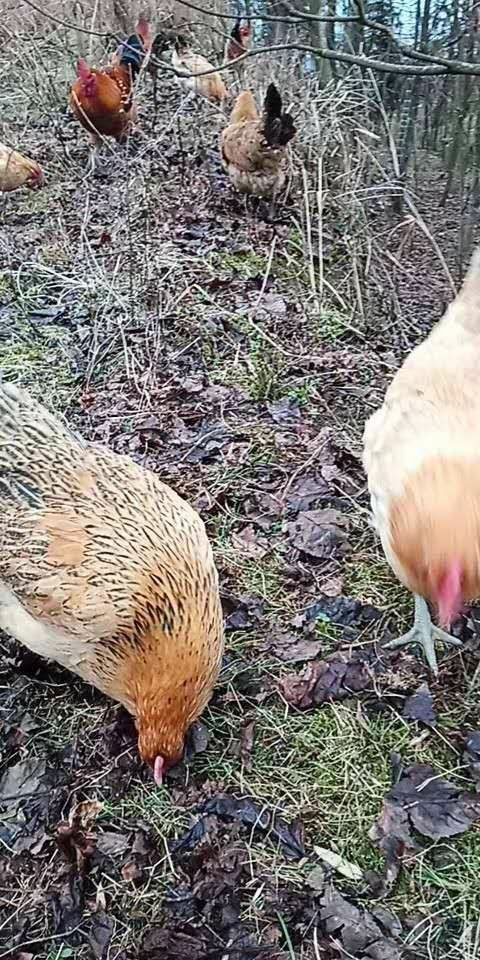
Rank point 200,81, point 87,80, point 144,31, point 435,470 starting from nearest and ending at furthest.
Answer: point 435,470
point 87,80
point 200,81
point 144,31

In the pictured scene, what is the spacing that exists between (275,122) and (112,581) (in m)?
4.14

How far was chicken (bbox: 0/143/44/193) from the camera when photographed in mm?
6160

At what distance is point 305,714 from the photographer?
2604mm

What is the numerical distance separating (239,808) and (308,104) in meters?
4.36

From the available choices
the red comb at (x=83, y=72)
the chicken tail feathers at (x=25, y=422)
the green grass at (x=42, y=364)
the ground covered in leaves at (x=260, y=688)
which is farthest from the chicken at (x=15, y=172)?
the chicken tail feathers at (x=25, y=422)

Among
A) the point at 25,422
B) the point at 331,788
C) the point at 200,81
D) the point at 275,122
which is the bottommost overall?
the point at 331,788

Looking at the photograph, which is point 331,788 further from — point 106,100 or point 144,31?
point 144,31

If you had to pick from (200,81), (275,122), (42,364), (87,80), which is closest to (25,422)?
(42,364)

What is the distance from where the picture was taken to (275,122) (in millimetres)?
5371

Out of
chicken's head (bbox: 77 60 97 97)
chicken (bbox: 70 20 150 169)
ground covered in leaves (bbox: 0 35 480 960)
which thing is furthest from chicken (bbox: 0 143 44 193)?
ground covered in leaves (bbox: 0 35 480 960)

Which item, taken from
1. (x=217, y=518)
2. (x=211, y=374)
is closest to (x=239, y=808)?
(x=217, y=518)

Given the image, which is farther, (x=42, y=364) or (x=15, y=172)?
(x=15, y=172)

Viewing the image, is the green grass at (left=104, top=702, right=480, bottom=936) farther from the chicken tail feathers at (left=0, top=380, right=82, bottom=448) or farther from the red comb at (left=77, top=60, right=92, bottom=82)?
the red comb at (left=77, top=60, right=92, bottom=82)

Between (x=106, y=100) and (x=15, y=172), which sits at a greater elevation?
(x=106, y=100)
